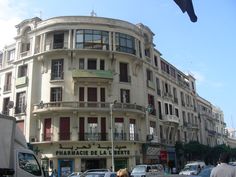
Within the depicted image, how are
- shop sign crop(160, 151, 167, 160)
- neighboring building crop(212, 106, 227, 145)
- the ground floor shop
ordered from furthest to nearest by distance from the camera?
neighboring building crop(212, 106, 227, 145)
shop sign crop(160, 151, 167, 160)
the ground floor shop

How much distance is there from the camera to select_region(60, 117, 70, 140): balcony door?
1334 inches

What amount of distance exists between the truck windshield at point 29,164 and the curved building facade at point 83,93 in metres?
20.3

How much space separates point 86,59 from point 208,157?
105 feet

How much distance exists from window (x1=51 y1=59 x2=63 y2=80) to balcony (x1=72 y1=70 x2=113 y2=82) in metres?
1.98

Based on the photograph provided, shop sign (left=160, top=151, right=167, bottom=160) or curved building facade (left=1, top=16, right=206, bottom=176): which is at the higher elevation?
curved building facade (left=1, top=16, right=206, bottom=176)

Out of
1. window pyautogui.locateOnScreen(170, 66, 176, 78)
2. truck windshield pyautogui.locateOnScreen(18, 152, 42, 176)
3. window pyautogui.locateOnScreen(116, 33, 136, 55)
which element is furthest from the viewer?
window pyautogui.locateOnScreen(170, 66, 176, 78)

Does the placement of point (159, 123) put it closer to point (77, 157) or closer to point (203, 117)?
point (77, 157)

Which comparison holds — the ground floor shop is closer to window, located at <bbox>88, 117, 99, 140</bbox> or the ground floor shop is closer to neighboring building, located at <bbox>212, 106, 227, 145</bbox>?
window, located at <bbox>88, 117, 99, 140</bbox>

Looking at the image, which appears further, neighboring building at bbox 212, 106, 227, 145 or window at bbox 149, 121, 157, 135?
neighboring building at bbox 212, 106, 227, 145

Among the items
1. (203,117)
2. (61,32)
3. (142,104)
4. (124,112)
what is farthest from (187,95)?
(61,32)

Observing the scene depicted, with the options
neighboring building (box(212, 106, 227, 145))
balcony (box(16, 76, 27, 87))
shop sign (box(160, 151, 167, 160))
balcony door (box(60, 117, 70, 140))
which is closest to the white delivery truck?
balcony door (box(60, 117, 70, 140))

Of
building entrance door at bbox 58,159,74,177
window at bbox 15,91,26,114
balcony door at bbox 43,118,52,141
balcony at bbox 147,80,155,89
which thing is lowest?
building entrance door at bbox 58,159,74,177

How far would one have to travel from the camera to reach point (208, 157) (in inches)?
2228

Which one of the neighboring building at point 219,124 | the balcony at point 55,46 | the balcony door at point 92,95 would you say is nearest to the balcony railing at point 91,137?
the balcony door at point 92,95
